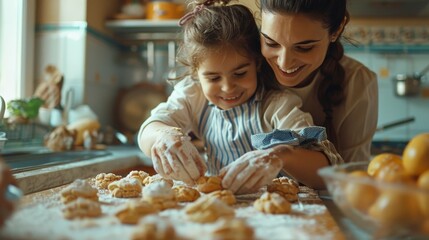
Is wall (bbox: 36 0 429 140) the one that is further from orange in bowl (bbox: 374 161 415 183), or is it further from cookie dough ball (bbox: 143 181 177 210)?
orange in bowl (bbox: 374 161 415 183)

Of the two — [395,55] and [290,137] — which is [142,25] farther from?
[290,137]

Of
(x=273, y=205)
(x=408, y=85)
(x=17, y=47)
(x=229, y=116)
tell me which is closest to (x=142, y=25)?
(x=17, y=47)

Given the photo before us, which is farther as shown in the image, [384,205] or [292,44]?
[292,44]

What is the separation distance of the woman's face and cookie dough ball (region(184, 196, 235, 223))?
1.53ft

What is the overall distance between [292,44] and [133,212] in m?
0.55

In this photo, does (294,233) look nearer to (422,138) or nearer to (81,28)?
(422,138)

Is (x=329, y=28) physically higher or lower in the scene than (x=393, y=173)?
higher

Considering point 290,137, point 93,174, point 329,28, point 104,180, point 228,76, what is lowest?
point 93,174

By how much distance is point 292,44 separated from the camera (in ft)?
3.23

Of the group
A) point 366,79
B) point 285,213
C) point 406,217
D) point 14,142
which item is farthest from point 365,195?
point 14,142

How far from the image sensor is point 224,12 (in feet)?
3.59

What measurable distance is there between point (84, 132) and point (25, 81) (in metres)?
0.43

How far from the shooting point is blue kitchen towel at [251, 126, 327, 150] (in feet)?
2.84

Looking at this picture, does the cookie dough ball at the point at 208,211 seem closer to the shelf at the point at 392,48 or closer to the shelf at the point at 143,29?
the shelf at the point at 143,29
